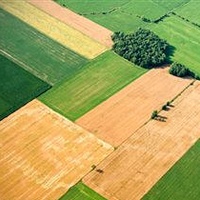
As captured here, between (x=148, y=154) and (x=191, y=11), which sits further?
(x=191, y=11)

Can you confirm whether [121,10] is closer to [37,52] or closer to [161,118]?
[37,52]

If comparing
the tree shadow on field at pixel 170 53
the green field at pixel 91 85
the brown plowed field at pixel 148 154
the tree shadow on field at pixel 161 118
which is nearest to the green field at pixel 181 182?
the brown plowed field at pixel 148 154

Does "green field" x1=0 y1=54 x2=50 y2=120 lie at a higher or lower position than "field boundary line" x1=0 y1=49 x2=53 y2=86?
lower

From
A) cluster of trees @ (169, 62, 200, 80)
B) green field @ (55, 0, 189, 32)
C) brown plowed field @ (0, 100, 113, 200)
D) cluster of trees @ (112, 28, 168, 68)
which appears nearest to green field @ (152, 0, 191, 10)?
green field @ (55, 0, 189, 32)

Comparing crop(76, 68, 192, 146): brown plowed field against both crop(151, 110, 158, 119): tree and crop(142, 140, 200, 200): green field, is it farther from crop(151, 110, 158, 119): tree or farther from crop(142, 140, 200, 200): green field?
crop(142, 140, 200, 200): green field

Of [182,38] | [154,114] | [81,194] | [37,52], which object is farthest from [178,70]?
[81,194]

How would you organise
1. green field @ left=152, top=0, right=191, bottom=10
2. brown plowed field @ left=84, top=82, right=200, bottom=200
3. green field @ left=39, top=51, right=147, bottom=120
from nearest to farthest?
brown plowed field @ left=84, top=82, right=200, bottom=200 → green field @ left=39, top=51, right=147, bottom=120 → green field @ left=152, top=0, right=191, bottom=10
